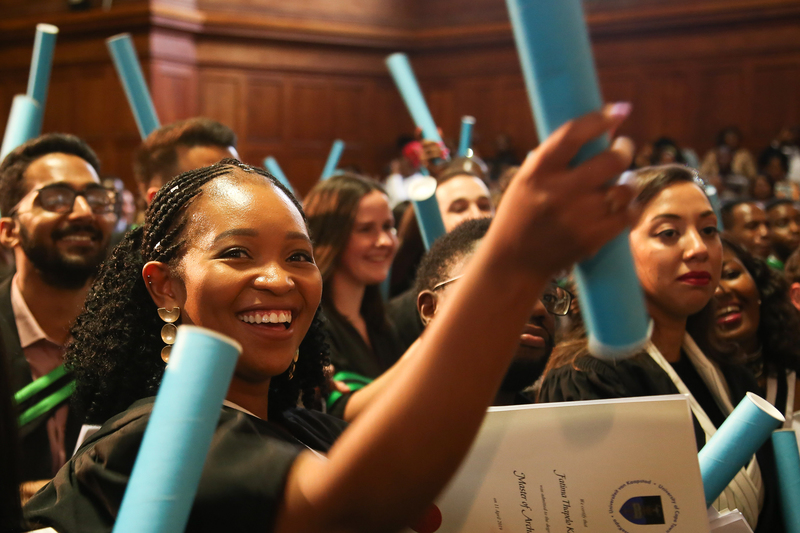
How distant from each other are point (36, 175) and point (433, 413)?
2.04 metres

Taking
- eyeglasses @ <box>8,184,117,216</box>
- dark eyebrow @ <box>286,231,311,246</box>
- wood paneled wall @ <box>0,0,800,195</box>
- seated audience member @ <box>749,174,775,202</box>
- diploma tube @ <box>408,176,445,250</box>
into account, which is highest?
wood paneled wall @ <box>0,0,800,195</box>

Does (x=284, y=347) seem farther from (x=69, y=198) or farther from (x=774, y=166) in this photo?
(x=774, y=166)

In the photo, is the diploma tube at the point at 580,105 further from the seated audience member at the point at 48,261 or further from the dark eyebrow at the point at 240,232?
the seated audience member at the point at 48,261

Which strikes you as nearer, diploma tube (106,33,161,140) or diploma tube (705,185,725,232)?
diploma tube (705,185,725,232)

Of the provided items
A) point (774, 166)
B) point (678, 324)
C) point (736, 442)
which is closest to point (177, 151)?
point (678, 324)

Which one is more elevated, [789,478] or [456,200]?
[456,200]

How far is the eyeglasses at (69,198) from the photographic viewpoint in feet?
7.72

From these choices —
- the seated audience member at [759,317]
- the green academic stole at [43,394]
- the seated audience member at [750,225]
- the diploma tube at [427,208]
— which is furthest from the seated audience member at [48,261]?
the seated audience member at [750,225]

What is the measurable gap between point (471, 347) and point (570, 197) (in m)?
0.18

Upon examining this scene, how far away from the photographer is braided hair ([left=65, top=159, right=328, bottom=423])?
4.12 feet

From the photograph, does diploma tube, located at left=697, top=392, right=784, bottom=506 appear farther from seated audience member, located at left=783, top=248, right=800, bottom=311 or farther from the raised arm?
seated audience member, located at left=783, top=248, right=800, bottom=311

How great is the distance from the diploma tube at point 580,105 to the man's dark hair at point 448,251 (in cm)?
112

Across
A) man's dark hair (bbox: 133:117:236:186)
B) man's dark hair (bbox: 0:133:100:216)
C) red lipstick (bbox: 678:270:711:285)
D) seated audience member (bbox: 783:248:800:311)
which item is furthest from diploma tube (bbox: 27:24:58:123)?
seated audience member (bbox: 783:248:800:311)

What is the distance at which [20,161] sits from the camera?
2.43 meters
